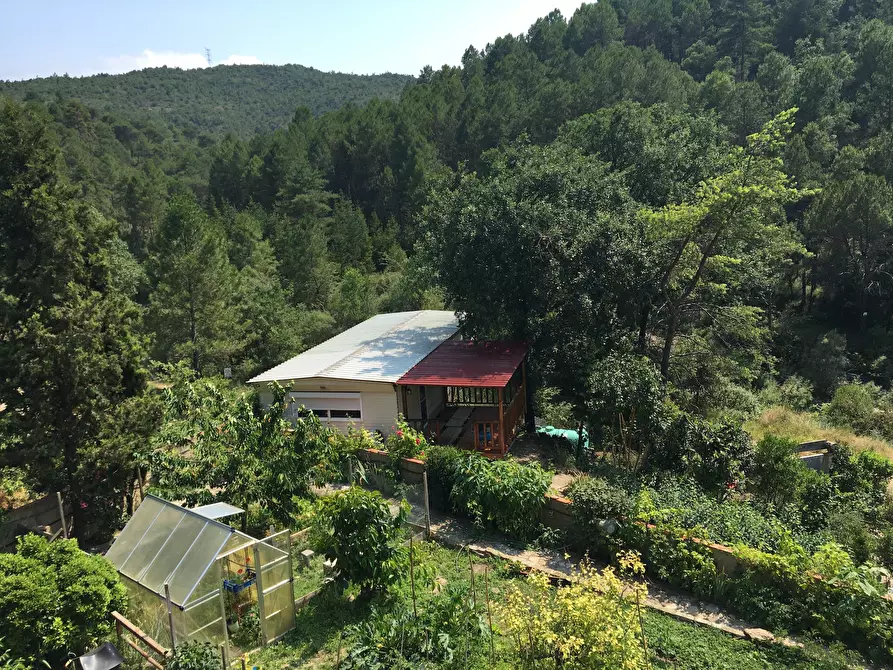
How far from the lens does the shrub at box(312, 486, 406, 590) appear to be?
8.05m

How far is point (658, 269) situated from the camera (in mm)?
16734

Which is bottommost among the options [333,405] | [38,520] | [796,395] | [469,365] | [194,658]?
→ [796,395]

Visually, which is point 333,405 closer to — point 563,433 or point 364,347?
point 364,347

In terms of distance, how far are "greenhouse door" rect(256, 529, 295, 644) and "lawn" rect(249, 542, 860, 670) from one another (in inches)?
8.0

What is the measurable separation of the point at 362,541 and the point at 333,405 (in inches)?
319

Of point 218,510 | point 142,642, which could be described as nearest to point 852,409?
point 218,510

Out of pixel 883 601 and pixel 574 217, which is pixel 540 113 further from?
pixel 883 601

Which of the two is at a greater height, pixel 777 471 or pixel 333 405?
pixel 333 405

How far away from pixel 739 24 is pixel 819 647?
78.8 m

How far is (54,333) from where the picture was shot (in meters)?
10.6

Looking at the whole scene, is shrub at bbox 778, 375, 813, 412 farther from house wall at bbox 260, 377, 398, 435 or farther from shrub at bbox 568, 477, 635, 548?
house wall at bbox 260, 377, 398, 435

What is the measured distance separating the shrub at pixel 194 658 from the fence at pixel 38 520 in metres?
5.19

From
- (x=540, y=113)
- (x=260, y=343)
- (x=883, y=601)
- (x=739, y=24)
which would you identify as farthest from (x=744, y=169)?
(x=739, y=24)

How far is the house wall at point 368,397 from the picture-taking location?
15.4 metres
